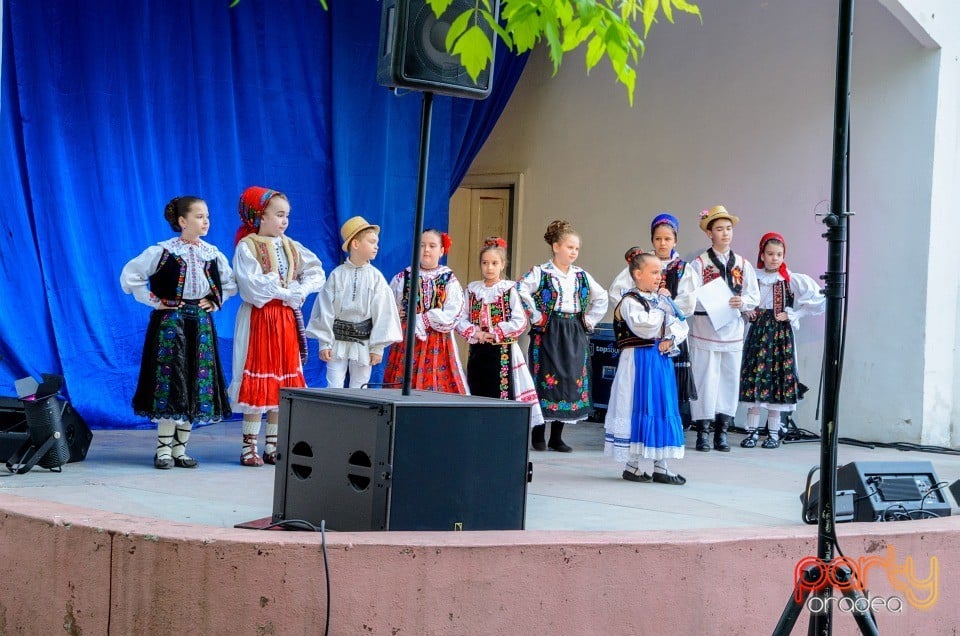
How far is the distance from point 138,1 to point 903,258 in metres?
5.56

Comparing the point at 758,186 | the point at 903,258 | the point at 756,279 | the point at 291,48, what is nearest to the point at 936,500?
the point at 756,279

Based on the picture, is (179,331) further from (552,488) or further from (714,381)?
(714,381)

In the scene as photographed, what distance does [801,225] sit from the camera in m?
8.62

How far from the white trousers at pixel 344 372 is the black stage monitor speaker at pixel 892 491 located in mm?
2737

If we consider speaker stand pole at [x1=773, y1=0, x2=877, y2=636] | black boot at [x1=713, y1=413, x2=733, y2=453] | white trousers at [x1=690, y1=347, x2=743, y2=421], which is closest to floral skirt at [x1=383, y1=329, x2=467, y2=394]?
white trousers at [x1=690, y1=347, x2=743, y2=421]

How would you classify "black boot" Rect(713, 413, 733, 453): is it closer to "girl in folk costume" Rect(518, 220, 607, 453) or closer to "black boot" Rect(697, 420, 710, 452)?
"black boot" Rect(697, 420, 710, 452)

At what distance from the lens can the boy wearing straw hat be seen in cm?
638

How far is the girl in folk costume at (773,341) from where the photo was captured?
25.8 feet

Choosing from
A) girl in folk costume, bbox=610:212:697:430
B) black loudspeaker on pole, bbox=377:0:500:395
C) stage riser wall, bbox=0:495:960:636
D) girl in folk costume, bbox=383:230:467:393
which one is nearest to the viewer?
stage riser wall, bbox=0:495:960:636

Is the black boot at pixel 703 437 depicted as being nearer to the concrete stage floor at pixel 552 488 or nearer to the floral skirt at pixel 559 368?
the concrete stage floor at pixel 552 488

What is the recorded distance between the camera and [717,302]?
7.52 metres

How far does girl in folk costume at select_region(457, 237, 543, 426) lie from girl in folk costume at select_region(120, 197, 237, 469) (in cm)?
180

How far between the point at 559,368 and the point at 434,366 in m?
0.83

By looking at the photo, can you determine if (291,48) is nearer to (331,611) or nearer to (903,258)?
(903,258)
